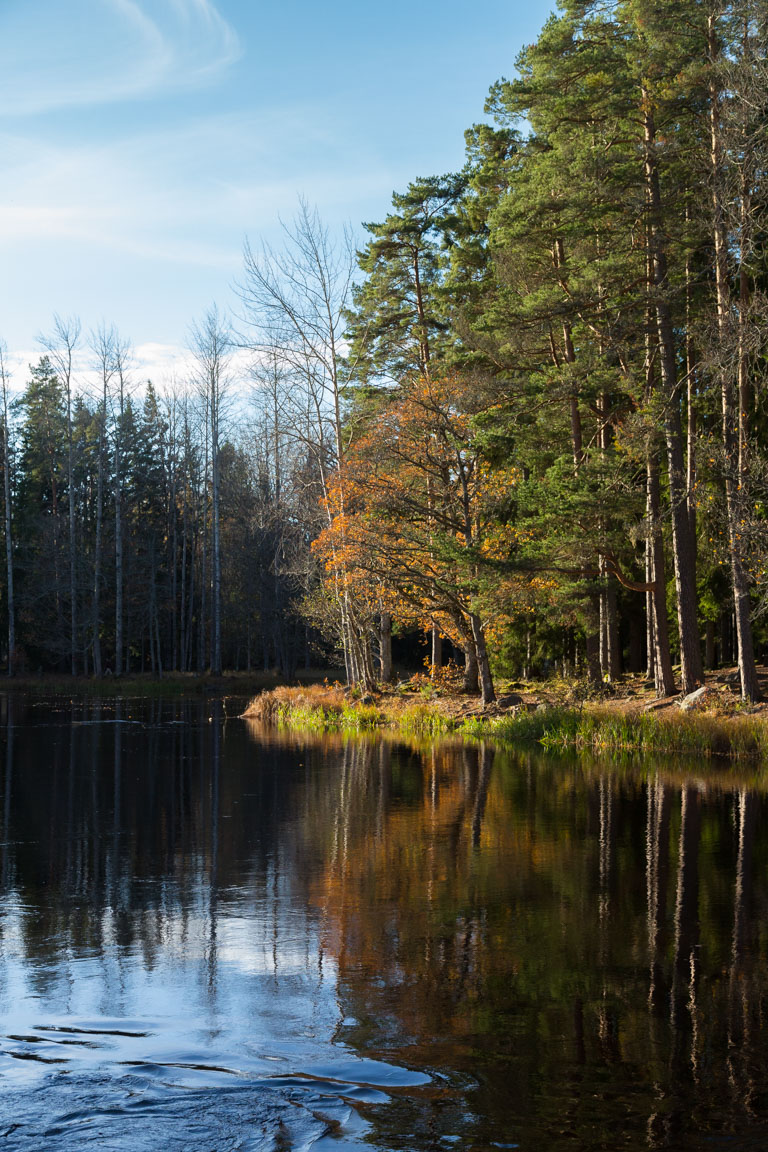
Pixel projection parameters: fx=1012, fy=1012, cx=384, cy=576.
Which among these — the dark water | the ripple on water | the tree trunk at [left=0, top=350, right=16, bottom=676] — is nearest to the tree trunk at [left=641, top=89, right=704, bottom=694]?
the dark water

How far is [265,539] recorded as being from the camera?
5447 cm

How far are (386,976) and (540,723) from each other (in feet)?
52.9

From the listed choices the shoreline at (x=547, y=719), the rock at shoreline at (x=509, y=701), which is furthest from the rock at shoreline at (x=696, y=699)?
the rock at shoreline at (x=509, y=701)

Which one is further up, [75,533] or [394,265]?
[394,265]

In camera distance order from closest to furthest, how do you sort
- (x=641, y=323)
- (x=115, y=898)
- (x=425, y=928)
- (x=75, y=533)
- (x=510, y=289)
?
(x=425, y=928) → (x=115, y=898) → (x=641, y=323) → (x=510, y=289) → (x=75, y=533)

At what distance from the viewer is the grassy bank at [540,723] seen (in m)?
18.6

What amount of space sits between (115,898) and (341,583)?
69.3ft

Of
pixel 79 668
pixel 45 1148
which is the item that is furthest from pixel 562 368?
pixel 79 668

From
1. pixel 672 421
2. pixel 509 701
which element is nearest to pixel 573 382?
pixel 672 421

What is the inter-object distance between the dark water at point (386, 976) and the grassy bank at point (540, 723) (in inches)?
224

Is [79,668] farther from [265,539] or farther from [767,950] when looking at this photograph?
[767,950]

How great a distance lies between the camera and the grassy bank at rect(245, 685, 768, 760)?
60.9ft

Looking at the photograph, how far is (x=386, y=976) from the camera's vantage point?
6.26 meters

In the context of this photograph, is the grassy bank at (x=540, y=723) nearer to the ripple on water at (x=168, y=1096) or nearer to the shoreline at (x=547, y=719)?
the shoreline at (x=547, y=719)
